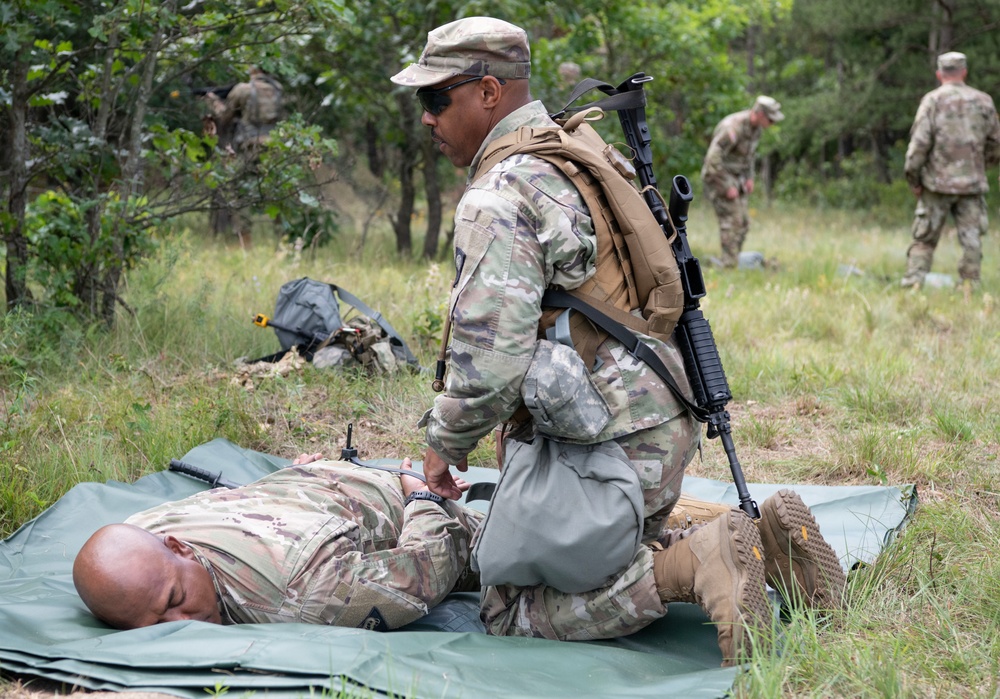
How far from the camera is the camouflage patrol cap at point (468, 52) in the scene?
8.57ft

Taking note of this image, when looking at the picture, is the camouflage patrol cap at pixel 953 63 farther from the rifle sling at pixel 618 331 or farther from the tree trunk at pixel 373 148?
the rifle sling at pixel 618 331

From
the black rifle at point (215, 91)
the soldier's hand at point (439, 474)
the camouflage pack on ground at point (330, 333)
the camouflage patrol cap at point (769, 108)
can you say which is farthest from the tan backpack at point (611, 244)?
the black rifle at point (215, 91)

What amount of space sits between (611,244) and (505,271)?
0.35m

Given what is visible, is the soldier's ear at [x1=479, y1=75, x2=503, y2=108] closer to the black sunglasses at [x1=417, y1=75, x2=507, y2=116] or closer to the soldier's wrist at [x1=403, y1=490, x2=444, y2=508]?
the black sunglasses at [x1=417, y1=75, x2=507, y2=116]

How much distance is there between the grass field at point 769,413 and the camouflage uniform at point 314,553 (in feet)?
3.52

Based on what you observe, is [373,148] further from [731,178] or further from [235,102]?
[731,178]

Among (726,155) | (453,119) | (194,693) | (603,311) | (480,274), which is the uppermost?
(453,119)

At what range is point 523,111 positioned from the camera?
108 inches

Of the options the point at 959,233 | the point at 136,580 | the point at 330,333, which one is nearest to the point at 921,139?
the point at 959,233

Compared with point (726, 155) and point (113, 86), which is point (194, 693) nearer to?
point (113, 86)

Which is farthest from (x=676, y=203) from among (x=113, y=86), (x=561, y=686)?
(x=113, y=86)

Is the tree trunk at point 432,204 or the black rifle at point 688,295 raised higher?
the black rifle at point 688,295

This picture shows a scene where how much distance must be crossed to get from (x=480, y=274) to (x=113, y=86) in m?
4.15

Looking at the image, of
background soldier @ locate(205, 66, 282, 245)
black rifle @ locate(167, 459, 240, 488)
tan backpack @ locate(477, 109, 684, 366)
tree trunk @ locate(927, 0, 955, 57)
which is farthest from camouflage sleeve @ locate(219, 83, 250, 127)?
tree trunk @ locate(927, 0, 955, 57)
